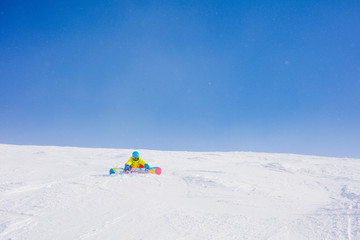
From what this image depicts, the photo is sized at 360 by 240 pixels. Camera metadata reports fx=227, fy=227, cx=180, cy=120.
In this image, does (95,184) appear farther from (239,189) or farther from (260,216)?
(260,216)

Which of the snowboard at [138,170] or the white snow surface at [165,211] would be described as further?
the snowboard at [138,170]

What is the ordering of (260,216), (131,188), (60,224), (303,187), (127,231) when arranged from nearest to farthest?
(127,231)
(60,224)
(260,216)
(131,188)
(303,187)

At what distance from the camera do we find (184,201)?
4711 mm

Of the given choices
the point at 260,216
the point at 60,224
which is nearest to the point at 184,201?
the point at 260,216

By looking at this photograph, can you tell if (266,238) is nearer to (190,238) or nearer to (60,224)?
(190,238)

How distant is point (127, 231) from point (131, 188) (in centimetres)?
268

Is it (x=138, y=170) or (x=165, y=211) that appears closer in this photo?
(x=165, y=211)

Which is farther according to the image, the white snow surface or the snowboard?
the snowboard

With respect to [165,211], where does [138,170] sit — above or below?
above

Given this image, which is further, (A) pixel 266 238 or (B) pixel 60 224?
(B) pixel 60 224

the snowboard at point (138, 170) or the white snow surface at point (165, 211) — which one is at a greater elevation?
the snowboard at point (138, 170)

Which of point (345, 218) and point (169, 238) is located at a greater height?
point (345, 218)

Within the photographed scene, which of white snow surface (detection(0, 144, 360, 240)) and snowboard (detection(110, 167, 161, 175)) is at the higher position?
snowboard (detection(110, 167, 161, 175))

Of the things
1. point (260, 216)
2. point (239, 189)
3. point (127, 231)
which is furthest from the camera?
point (239, 189)
